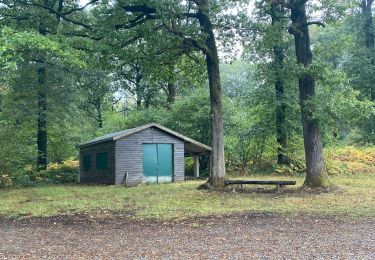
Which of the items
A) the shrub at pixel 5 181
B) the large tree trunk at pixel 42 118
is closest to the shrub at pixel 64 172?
the large tree trunk at pixel 42 118

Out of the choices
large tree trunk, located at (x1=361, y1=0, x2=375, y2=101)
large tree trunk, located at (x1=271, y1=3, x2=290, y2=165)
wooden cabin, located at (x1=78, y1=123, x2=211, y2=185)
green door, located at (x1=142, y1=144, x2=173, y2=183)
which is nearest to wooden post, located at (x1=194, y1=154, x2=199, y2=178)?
wooden cabin, located at (x1=78, y1=123, x2=211, y2=185)

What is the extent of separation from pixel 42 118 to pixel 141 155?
21.3 feet

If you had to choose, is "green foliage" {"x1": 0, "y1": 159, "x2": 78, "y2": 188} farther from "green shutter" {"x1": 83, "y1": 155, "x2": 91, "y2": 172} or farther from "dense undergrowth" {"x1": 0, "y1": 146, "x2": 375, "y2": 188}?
"green shutter" {"x1": 83, "y1": 155, "x2": 91, "y2": 172}

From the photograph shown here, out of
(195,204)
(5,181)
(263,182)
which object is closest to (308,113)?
(263,182)

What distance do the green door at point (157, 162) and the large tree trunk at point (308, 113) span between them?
934 centimetres

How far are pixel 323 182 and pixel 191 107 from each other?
42.3 feet

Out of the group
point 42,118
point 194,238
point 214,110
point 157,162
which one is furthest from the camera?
point 42,118

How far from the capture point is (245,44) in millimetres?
17109

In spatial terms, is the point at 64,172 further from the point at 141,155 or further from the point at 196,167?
the point at 196,167

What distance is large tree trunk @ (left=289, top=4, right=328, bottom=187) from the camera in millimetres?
14539

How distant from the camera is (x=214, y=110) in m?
16.5

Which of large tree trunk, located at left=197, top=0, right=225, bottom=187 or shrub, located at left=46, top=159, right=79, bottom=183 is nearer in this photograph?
large tree trunk, located at left=197, top=0, right=225, bottom=187

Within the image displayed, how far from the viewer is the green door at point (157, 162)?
21828 millimetres

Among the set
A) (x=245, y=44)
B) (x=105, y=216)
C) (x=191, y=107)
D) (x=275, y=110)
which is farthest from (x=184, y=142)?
(x=105, y=216)
